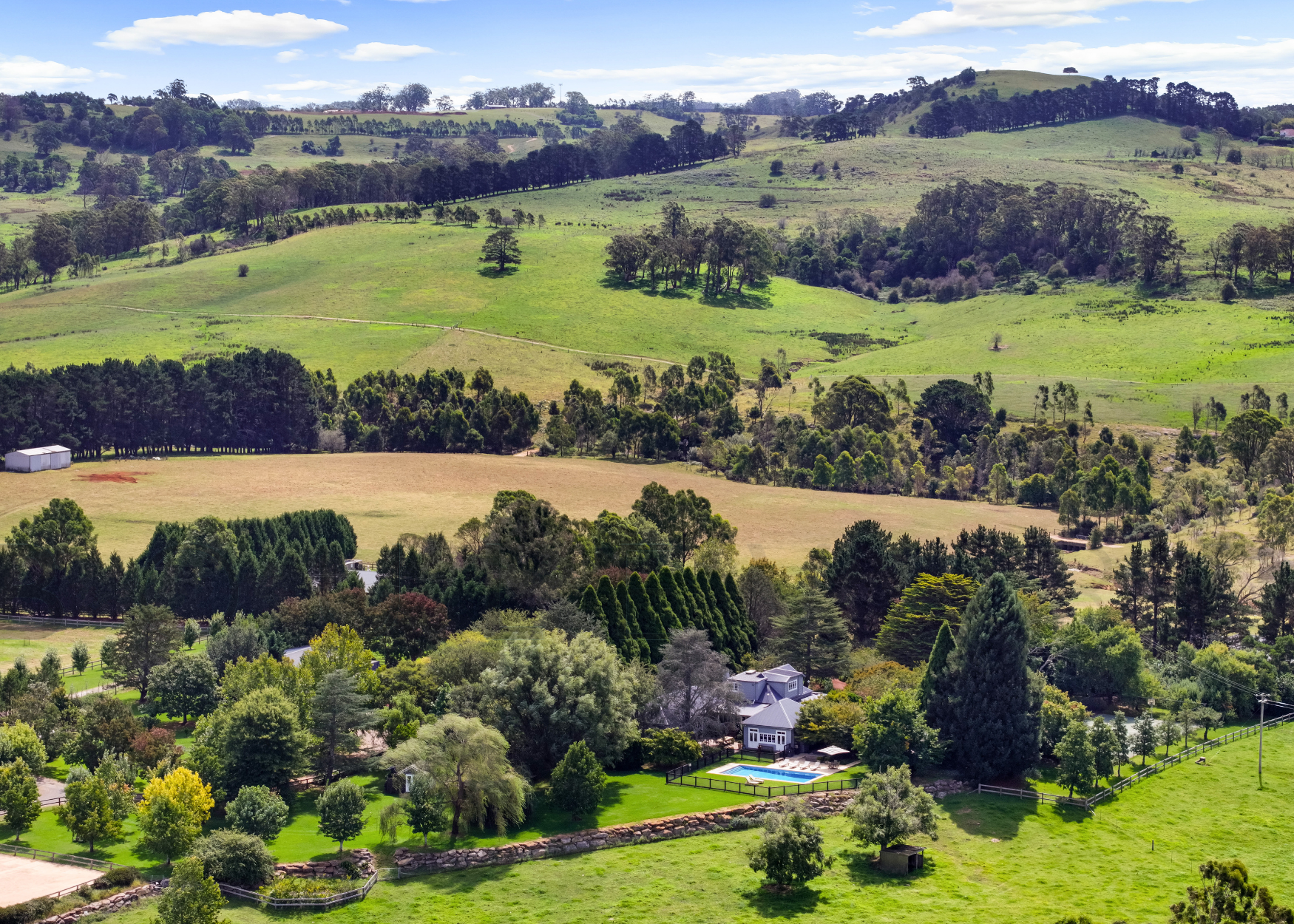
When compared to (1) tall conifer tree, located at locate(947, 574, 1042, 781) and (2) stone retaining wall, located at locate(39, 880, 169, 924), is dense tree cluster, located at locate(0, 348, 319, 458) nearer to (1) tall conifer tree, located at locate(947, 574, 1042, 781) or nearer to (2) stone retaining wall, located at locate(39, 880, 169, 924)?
(2) stone retaining wall, located at locate(39, 880, 169, 924)

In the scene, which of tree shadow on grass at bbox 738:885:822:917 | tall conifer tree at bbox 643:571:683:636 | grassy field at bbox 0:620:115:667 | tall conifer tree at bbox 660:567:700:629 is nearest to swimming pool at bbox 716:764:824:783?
tree shadow on grass at bbox 738:885:822:917

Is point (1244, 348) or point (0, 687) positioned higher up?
point (1244, 348)

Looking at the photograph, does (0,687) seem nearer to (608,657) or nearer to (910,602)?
(608,657)

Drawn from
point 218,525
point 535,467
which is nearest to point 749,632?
point 218,525

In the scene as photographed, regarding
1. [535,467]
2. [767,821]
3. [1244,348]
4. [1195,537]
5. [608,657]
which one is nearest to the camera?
[767,821]

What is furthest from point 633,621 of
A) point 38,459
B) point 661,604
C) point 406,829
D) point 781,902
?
point 38,459

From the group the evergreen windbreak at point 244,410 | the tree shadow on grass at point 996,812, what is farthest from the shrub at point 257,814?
the evergreen windbreak at point 244,410

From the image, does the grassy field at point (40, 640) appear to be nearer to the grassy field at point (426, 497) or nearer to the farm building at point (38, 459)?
the grassy field at point (426, 497)
